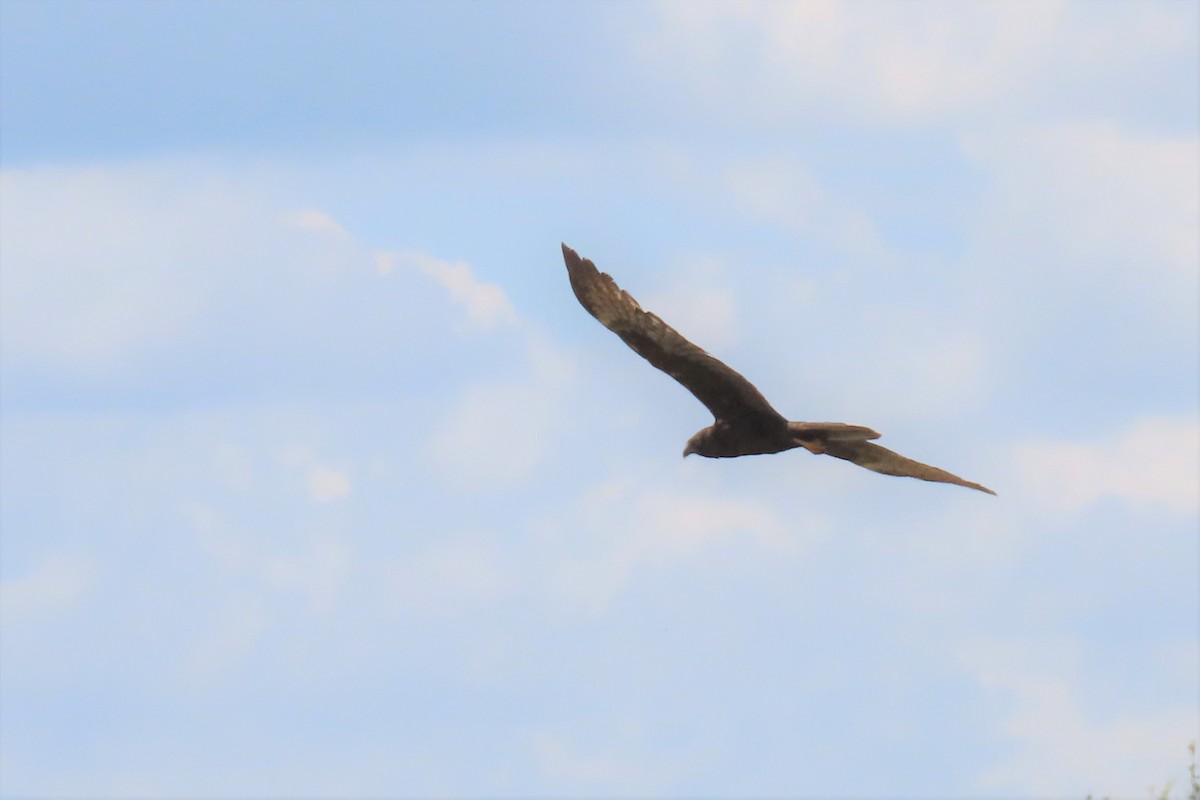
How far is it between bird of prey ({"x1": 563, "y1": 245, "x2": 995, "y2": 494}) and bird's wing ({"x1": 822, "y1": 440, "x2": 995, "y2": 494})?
0.04 m

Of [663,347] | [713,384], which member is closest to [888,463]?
[713,384]

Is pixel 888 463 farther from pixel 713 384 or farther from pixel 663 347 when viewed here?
pixel 663 347

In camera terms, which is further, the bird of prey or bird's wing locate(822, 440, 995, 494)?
bird's wing locate(822, 440, 995, 494)

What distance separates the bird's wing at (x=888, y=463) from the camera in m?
25.6

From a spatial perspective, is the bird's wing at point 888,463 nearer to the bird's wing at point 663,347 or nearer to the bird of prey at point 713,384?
the bird of prey at point 713,384

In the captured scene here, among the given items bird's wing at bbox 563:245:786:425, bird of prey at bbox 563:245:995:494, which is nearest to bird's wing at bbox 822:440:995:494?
bird of prey at bbox 563:245:995:494

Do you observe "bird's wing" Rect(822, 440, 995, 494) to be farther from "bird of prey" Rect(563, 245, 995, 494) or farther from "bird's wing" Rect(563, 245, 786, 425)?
"bird's wing" Rect(563, 245, 786, 425)

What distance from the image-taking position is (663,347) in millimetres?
24875

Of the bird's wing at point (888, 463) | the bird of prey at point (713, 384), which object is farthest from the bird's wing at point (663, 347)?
the bird's wing at point (888, 463)

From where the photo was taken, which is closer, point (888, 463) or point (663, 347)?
point (663, 347)

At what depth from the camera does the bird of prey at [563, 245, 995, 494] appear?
2481 centimetres

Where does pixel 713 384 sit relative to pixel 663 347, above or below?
below

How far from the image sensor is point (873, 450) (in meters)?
25.8

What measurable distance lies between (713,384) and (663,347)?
553mm
